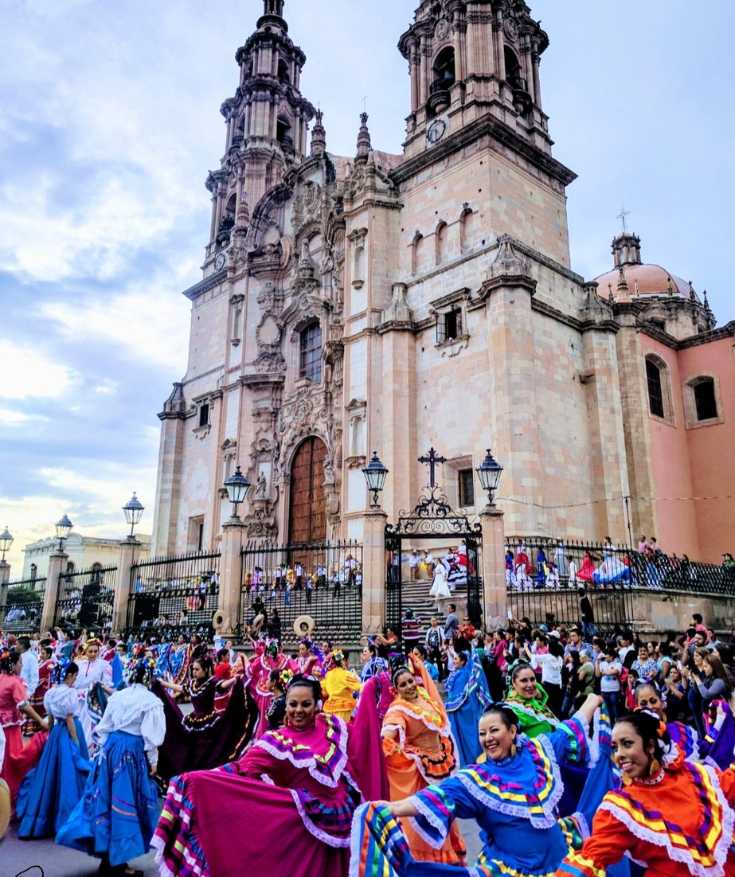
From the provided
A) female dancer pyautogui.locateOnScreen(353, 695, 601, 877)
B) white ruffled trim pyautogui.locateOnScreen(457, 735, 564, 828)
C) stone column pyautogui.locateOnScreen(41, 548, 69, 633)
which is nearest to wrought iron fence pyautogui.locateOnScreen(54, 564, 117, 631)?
stone column pyautogui.locateOnScreen(41, 548, 69, 633)

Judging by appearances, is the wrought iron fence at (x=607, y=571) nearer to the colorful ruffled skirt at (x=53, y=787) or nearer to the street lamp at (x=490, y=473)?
the street lamp at (x=490, y=473)

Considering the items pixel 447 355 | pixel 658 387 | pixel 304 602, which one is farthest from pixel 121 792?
pixel 658 387

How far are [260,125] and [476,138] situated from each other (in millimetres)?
16484

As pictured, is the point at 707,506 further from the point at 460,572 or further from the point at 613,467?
the point at 460,572

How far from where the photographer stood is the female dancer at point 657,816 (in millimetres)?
3023

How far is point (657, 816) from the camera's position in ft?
10.1

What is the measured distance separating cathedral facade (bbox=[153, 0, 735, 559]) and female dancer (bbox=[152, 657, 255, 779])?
14.5m

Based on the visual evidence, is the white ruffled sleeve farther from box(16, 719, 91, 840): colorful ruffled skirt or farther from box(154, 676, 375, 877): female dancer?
box(154, 676, 375, 877): female dancer

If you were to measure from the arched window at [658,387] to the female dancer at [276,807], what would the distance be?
2717cm

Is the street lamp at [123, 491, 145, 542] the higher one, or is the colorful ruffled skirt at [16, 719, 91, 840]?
the street lamp at [123, 491, 145, 542]

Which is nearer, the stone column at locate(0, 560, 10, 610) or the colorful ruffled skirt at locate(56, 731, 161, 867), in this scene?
the colorful ruffled skirt at locate(56, 731, 161, 867)

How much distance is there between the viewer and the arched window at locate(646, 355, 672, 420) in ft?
96.2

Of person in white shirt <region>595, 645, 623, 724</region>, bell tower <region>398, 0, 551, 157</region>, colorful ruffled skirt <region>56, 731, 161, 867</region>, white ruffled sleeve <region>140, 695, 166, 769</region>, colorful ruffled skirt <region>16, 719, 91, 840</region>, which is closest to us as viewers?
colorful ruffled skirt <region>56, 731, 161, 867</region>

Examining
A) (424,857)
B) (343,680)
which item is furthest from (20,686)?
(424,857)
